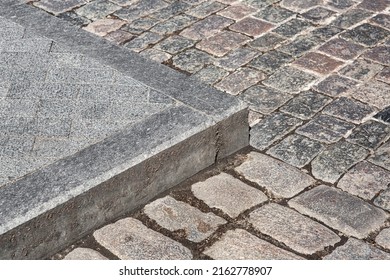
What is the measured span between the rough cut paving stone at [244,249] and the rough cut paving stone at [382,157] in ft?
3.17

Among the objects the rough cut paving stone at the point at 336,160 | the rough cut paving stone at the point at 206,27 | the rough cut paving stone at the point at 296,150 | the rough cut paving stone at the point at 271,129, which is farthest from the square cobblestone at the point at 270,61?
the rough cut paving stone at the point at 336,160

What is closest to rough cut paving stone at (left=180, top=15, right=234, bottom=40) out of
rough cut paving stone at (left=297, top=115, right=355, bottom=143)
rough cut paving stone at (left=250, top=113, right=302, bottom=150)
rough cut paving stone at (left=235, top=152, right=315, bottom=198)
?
rough cut paving stone at (left=250, top=113, right=302, bottom=150)

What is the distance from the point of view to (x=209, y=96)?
5.14 metres

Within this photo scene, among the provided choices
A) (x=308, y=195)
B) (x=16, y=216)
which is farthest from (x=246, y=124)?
(x=16, y=216)

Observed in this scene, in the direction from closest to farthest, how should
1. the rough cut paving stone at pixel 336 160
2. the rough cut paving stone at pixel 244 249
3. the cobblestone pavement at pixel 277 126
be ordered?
the rough cut paving stone at pixel 244 249 < the cobblestone pavement at pixel 277 126 < the rough cut paving stone at pixel 336 160

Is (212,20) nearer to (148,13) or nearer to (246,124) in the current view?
(148,13)

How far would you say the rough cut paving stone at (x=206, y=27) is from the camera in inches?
249

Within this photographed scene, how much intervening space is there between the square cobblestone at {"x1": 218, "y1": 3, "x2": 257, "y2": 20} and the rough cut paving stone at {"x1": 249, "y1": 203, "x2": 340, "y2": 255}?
7.62ft

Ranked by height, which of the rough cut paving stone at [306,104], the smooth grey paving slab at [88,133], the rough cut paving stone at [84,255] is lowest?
the rough cut paving stone at [84,255]

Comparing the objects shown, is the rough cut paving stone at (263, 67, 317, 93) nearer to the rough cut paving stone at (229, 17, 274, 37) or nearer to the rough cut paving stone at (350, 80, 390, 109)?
the rough cut paving stone at (350, 80, 390, 109)

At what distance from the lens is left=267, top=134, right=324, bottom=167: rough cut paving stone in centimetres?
497

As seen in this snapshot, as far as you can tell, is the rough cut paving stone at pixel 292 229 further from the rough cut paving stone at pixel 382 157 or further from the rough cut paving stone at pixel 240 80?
the rough cut paving stone at pixel 240 80

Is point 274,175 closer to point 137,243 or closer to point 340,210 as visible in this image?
point 340,210
